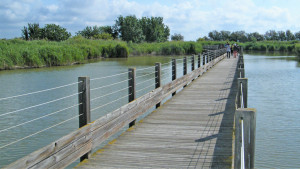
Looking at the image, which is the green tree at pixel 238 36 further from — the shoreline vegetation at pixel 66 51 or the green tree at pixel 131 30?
the shoreline vegetation at pixel 66 51

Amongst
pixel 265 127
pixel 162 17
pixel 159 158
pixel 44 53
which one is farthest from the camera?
pixel 162 17

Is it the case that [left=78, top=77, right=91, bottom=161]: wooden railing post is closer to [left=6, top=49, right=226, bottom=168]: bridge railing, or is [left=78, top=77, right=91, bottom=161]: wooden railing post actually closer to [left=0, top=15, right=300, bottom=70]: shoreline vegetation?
[left=6, top=49, right=226, bottom=168]: bridge railing

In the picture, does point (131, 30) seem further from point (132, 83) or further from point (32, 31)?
point (132, 83)

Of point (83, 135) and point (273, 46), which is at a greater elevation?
point (273, 46)

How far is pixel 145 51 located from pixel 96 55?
491 inches

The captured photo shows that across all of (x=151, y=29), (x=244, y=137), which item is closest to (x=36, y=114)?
(x=244, y=137)

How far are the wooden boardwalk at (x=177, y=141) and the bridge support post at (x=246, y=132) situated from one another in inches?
55.0

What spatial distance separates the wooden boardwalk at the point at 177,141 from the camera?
5.07 meters

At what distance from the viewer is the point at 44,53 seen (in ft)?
101

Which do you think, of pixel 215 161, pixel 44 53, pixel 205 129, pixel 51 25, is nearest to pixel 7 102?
pixel 205 129

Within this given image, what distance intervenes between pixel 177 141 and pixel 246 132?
2.93 m

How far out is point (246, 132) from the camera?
129 inches

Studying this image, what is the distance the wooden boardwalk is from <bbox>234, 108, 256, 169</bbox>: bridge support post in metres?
1.40

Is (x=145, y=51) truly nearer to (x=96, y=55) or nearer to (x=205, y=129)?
(x=96, y=55)
